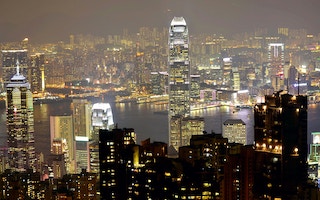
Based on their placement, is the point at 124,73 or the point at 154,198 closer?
the point at 154,198

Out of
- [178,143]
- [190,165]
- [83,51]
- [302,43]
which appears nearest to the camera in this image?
[190,165]

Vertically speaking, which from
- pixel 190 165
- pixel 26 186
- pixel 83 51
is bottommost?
pixel 26 186

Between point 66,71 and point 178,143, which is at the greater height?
point 66,71

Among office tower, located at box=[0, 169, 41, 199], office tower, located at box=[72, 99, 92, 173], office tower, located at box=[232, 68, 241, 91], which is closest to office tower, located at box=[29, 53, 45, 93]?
office tower, located at box=[72, 99, 92, 173]

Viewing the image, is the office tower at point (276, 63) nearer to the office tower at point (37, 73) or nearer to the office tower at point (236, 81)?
the office tower at point (236, 81)

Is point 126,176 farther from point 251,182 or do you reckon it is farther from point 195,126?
point 195,126

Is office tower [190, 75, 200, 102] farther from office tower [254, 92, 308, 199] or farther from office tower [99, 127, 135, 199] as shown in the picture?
office tower [254, 92, 308, 199]

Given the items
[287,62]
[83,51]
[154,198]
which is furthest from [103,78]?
[154,198]

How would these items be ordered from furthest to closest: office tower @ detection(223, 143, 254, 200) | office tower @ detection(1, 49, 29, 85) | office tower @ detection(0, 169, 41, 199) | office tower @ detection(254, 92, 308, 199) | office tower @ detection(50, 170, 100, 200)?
office tower @ detection(1, 49, 29, 85) < office tower @ detection(0, 169, 41, 199) < office tower @ detection(50, 170, 100, 200) < office tower @ detection(223, 143, 254, 200) < office tower @ detection(254, 92, 308, 199)
